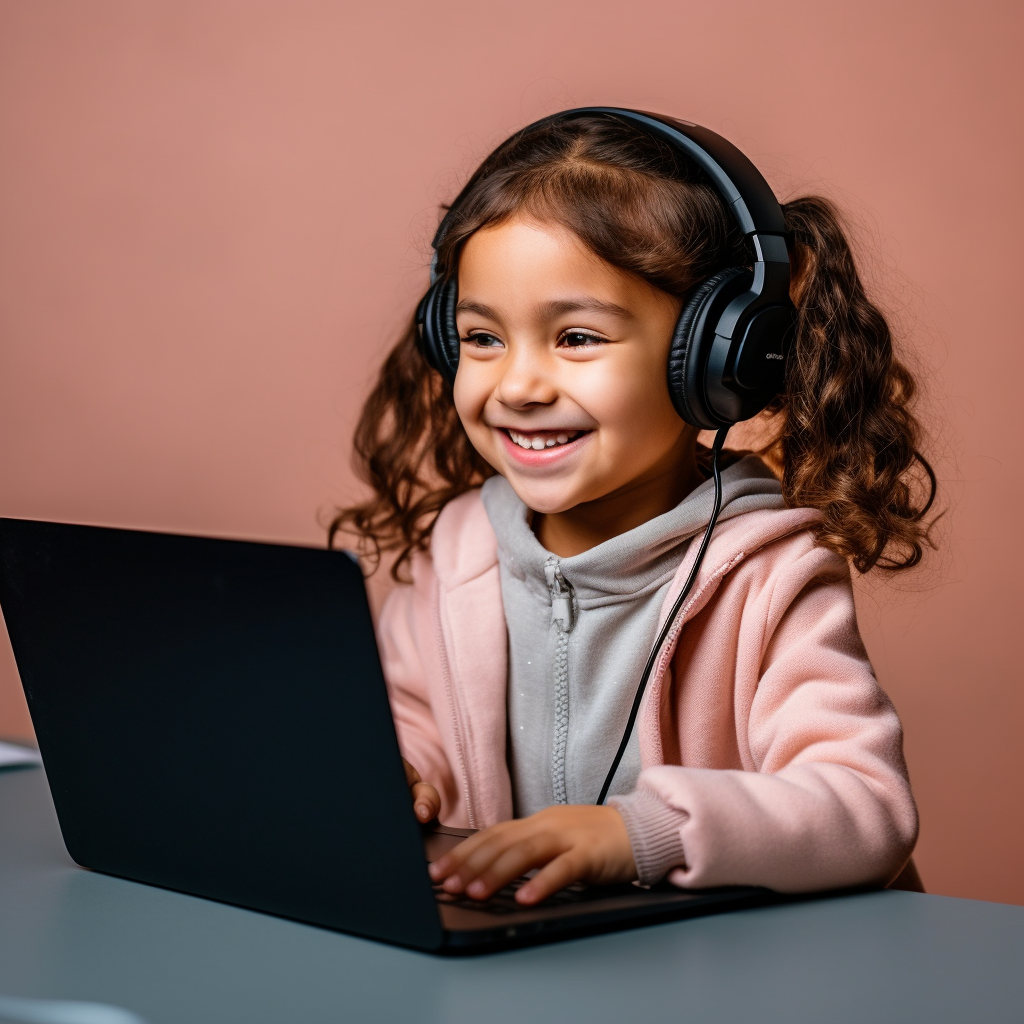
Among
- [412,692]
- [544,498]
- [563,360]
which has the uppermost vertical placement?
[563,360]

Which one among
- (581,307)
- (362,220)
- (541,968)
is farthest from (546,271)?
(362,220)

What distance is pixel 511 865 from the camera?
0.63 meters

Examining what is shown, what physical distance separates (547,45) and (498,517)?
932 mm

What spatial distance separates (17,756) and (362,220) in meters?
1.04

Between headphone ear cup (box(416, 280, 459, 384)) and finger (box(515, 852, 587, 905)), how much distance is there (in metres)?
0.46

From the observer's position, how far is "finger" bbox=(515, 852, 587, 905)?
616 mm

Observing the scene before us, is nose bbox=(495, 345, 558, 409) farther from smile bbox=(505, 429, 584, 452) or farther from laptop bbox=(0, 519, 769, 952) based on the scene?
laptop bbox=(0, 519, 769, 952)

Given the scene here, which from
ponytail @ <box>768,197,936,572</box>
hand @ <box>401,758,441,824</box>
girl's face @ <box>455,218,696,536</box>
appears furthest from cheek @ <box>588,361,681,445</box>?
hand @ <box>401,758,441,824</box>

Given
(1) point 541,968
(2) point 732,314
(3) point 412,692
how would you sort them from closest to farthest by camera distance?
(1) point 541,968 → (2) point 732,314 → (3) point 412,692

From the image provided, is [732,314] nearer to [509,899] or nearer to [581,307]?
[581,307]

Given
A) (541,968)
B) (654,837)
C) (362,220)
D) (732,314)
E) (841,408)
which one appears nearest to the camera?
(541,968)

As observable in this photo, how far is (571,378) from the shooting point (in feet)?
2.89

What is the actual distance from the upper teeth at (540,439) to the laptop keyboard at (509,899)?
14.4 inches

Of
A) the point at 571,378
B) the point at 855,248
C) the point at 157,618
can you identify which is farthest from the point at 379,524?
the point at 157,618
